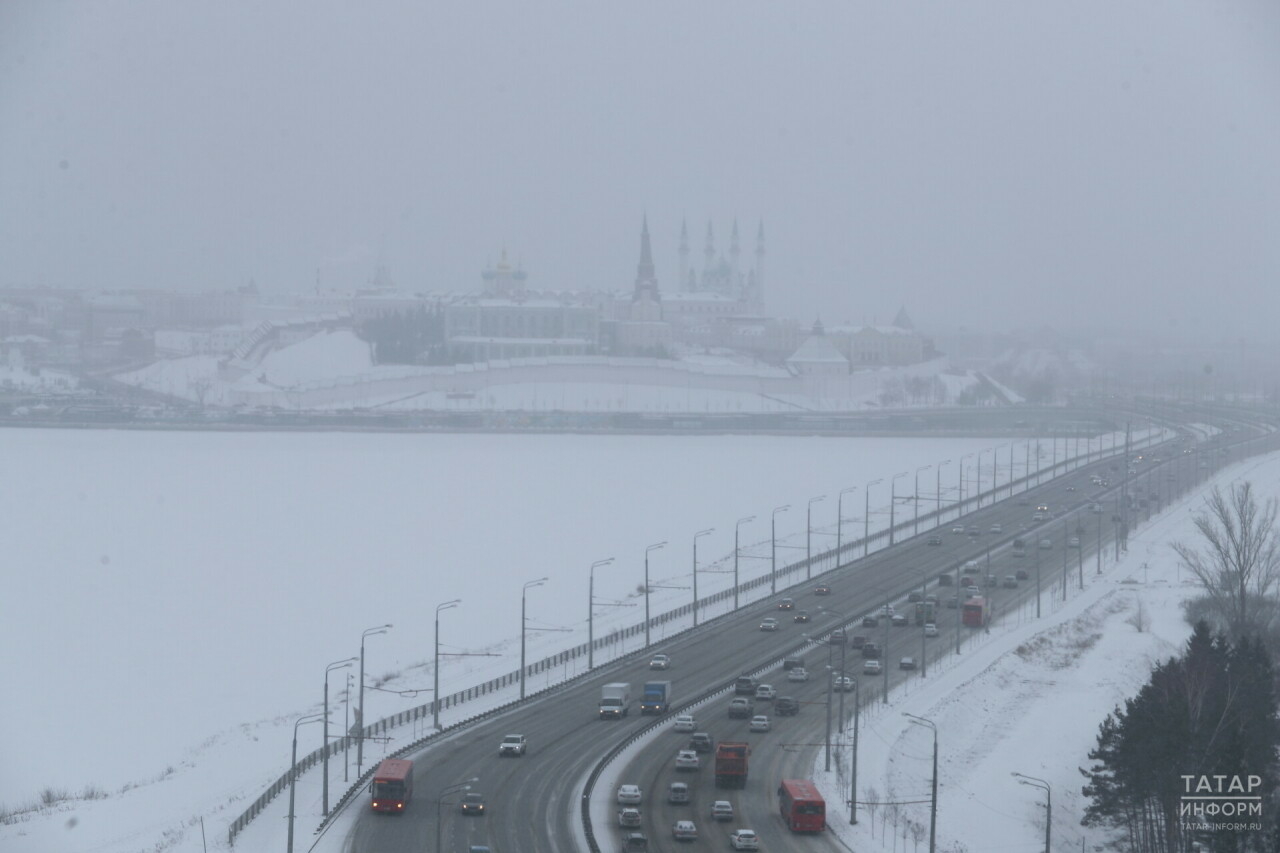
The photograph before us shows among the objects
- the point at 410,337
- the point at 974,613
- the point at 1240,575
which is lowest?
the point at 974,613

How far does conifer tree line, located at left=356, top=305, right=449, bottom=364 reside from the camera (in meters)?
50.3

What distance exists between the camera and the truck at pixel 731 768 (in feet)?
26.0

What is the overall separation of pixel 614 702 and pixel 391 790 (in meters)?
2.39

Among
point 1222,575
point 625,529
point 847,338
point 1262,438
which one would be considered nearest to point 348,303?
point 847,338

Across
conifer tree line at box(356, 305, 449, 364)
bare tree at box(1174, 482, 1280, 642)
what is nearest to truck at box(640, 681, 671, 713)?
bare tree at box(1174, 482, 1280, 642)

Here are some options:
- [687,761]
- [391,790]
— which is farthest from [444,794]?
[687,761]

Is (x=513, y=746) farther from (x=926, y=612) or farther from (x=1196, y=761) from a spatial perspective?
(x=926, y=612)

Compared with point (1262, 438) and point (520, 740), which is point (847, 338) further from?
point (520, 740)

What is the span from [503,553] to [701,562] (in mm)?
2605

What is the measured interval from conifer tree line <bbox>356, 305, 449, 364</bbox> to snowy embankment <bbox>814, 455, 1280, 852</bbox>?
36951 mm

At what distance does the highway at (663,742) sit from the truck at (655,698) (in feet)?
0.30

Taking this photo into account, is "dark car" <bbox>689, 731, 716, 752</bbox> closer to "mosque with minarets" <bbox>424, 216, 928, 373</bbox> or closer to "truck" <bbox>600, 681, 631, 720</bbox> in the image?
"truck" <bbox>600, 681, 631, 720</bbox>

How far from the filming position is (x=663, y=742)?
29.5 feet

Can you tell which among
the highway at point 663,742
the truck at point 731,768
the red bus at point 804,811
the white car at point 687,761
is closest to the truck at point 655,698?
the highway at point 663,742
